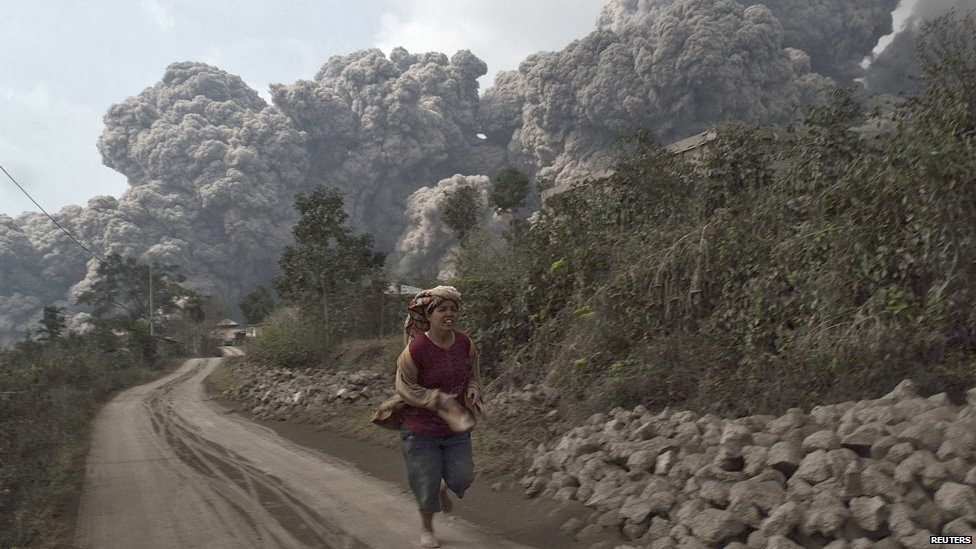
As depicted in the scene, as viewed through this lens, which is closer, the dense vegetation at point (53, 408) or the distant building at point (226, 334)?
the dense vegetation at point (53, 408)

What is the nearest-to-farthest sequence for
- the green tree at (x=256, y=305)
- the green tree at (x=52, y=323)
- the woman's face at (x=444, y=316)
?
1. the woman's face at (x=444, y=316)
2. the green tree at (x=52, y=323)
3. the green tree at (x=256, y=305)

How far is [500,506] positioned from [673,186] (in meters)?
7.29

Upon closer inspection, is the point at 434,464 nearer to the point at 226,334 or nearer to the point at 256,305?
the point at 256,305

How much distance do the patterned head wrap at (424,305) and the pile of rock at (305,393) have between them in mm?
7384

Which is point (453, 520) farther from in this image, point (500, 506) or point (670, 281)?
point (670, 281)

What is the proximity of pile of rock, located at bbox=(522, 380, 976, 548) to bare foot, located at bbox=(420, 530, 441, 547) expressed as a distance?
3.35 ft

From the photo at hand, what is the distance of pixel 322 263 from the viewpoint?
73.8ft

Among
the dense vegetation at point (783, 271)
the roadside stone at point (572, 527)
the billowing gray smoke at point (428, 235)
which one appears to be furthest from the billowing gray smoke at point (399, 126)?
the roadside stone at point (572, 527)

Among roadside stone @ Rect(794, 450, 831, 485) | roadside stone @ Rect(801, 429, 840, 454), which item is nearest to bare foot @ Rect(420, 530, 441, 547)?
roadside stone @ Rect(794, 450, 831, 485)

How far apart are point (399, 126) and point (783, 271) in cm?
9888

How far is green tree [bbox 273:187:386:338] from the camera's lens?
22453 mm

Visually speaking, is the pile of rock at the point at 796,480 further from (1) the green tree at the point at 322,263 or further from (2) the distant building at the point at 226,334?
(2) the distant building at the point at 226,334

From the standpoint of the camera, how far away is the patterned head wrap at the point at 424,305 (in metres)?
4.39

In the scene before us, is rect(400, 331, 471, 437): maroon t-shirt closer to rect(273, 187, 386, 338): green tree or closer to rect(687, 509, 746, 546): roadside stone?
rect(687, 509, 746, 546): roadside stone
